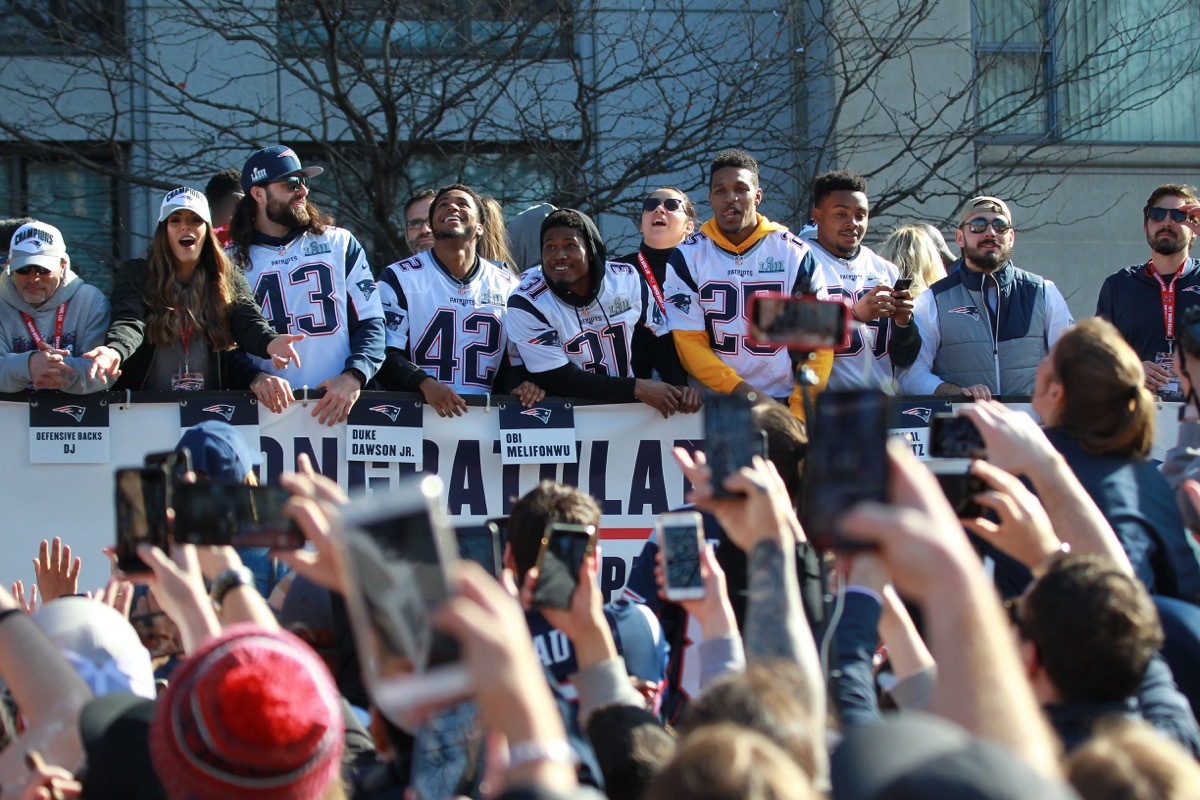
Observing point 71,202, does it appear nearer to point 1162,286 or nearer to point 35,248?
point 35,248

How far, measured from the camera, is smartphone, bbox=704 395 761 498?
3012 millimetres

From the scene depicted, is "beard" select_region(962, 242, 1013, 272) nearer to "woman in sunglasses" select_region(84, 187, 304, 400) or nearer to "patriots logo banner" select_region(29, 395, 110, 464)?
"woman in sunglasses" select_region(84, 187, 304, 400)

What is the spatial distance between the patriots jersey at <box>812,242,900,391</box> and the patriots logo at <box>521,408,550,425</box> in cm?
132

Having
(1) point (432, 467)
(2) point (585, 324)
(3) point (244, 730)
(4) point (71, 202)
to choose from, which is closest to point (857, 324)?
(2) point (585, 324)

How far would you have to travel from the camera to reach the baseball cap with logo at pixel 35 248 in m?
6.16

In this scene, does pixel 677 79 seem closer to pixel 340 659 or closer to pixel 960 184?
pixel 960 184

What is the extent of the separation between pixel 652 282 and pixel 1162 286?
2.57 metres

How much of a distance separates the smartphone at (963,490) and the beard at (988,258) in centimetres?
401

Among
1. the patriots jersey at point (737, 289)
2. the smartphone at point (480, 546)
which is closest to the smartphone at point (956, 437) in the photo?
the smartphone at point (480, 546)

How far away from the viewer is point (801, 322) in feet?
10.3

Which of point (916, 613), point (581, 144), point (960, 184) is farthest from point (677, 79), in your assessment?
point (916, 613)

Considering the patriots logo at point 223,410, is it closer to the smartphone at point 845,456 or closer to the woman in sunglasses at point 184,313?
the woman in sunglasses at point 184,313

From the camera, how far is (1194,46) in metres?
12.4

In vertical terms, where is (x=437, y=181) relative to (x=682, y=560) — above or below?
above
